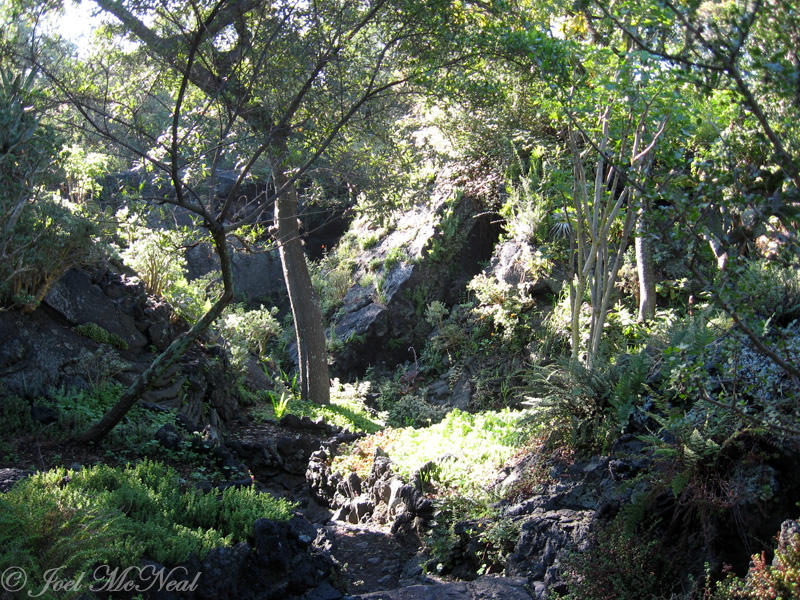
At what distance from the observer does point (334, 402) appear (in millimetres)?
11562

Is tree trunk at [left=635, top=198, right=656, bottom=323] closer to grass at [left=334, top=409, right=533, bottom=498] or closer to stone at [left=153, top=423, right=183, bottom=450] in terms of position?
grass at [left=334, top=409, right=533, bottom=498]

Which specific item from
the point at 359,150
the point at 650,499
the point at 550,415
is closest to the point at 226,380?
the point at 359,150

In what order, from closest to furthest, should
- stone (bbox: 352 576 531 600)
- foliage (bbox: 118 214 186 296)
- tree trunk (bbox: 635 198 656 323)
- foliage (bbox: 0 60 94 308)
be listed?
Result: stone (bbox: 352 576 531 600) < foliage (bbox: 0 60 94 308) < tree trunk (bbox: 635 198 656 323) < foliage (bbox: 118 214 186 296)

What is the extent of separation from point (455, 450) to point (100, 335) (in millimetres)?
4616

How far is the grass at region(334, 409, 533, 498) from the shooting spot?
6.13 m

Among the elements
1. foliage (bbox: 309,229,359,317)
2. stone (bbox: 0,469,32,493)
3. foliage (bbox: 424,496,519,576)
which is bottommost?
foliage (bbox: 424,496,519,576)

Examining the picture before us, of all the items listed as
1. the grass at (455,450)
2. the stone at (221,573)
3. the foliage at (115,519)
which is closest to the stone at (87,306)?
the grass at (455,450)

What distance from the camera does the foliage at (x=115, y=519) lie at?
3162 mm

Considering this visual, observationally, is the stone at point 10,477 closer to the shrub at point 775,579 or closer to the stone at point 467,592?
the stone at point 467,592

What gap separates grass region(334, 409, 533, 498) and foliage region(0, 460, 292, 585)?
6.85 feet

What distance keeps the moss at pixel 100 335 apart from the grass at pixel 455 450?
3140 millimetres

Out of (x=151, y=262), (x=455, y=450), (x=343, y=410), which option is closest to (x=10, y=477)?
(x=455, y=450)

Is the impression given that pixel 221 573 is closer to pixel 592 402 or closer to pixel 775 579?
pixel 775 579

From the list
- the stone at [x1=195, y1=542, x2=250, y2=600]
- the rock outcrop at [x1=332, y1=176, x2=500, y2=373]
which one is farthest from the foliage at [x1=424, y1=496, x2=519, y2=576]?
the rock outcrop at [x1=332, y1=176, x2=500, y2=373]
